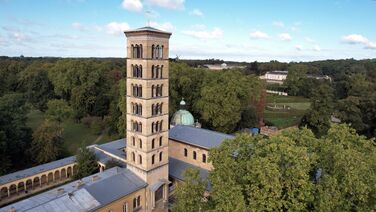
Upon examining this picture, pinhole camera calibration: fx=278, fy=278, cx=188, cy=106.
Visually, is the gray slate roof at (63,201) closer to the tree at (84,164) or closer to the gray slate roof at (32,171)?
the tree at (84,164)

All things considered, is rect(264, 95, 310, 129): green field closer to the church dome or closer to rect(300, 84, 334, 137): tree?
rect(300, 84, 334, 137): tree

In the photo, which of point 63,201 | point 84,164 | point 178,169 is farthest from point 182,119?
point 63,201

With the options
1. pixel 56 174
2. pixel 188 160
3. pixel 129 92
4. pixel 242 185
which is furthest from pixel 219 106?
pixel 242 185

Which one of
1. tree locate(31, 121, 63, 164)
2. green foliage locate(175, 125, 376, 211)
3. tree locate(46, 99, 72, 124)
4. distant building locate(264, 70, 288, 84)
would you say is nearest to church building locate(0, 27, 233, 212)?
tree locate(31, 121, 63, 164)

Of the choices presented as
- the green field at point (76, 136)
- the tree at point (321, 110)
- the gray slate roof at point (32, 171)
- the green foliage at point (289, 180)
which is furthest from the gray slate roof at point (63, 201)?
the tree at point (321, 110)

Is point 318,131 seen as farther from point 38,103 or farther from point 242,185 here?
point 38,103

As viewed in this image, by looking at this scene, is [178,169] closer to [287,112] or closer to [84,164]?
[84,164]
